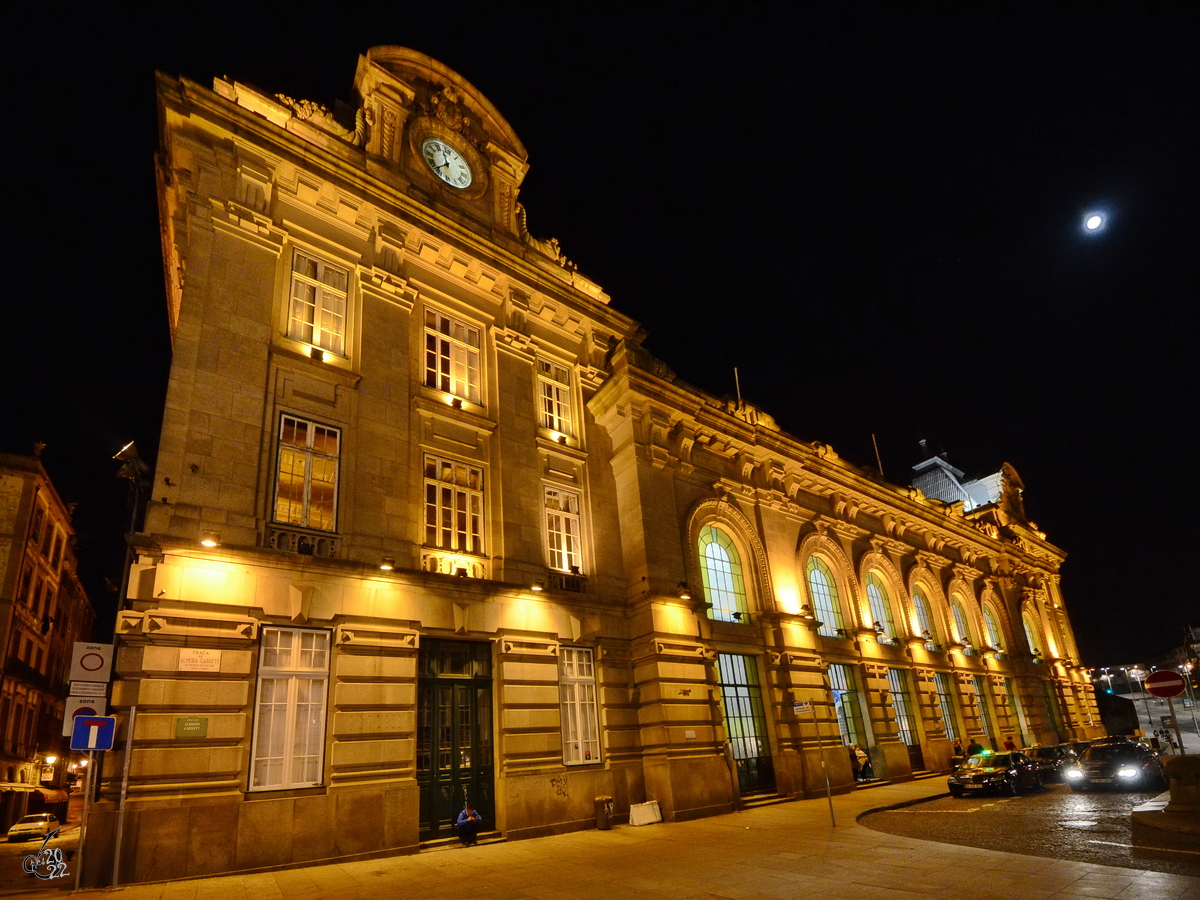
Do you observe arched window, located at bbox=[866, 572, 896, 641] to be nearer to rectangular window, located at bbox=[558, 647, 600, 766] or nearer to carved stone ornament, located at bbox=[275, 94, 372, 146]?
rectangular window, located at bbox=[558, 647, 600, 766]

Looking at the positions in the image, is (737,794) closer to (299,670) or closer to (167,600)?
(299,670)

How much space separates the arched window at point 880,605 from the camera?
30.3 meters

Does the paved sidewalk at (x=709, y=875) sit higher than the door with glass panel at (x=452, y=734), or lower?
lower

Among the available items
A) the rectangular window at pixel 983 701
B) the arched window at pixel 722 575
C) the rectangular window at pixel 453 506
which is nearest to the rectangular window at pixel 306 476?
the rectangular window at pixel 453 506

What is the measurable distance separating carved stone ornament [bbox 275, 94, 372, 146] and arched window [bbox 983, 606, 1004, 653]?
3985 centimetres

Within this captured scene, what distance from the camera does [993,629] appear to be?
1572 inches

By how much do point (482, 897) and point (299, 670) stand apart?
20.1ft

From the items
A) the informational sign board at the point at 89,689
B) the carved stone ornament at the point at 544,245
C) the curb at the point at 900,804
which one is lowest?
the curb at the point at 900,804

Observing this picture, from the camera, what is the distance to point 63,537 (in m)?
44.9

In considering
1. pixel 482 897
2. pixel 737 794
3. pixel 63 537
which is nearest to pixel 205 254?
pixel 482 897

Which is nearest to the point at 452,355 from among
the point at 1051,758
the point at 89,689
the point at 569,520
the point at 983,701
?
the point at 569,520

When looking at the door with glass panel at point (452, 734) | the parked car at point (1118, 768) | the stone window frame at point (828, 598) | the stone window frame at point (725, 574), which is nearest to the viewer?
the door with glass panel at point (452, 734)

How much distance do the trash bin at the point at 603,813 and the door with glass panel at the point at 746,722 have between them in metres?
5.43

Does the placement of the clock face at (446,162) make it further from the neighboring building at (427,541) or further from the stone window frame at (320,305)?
the stone window frame at (320,305)
